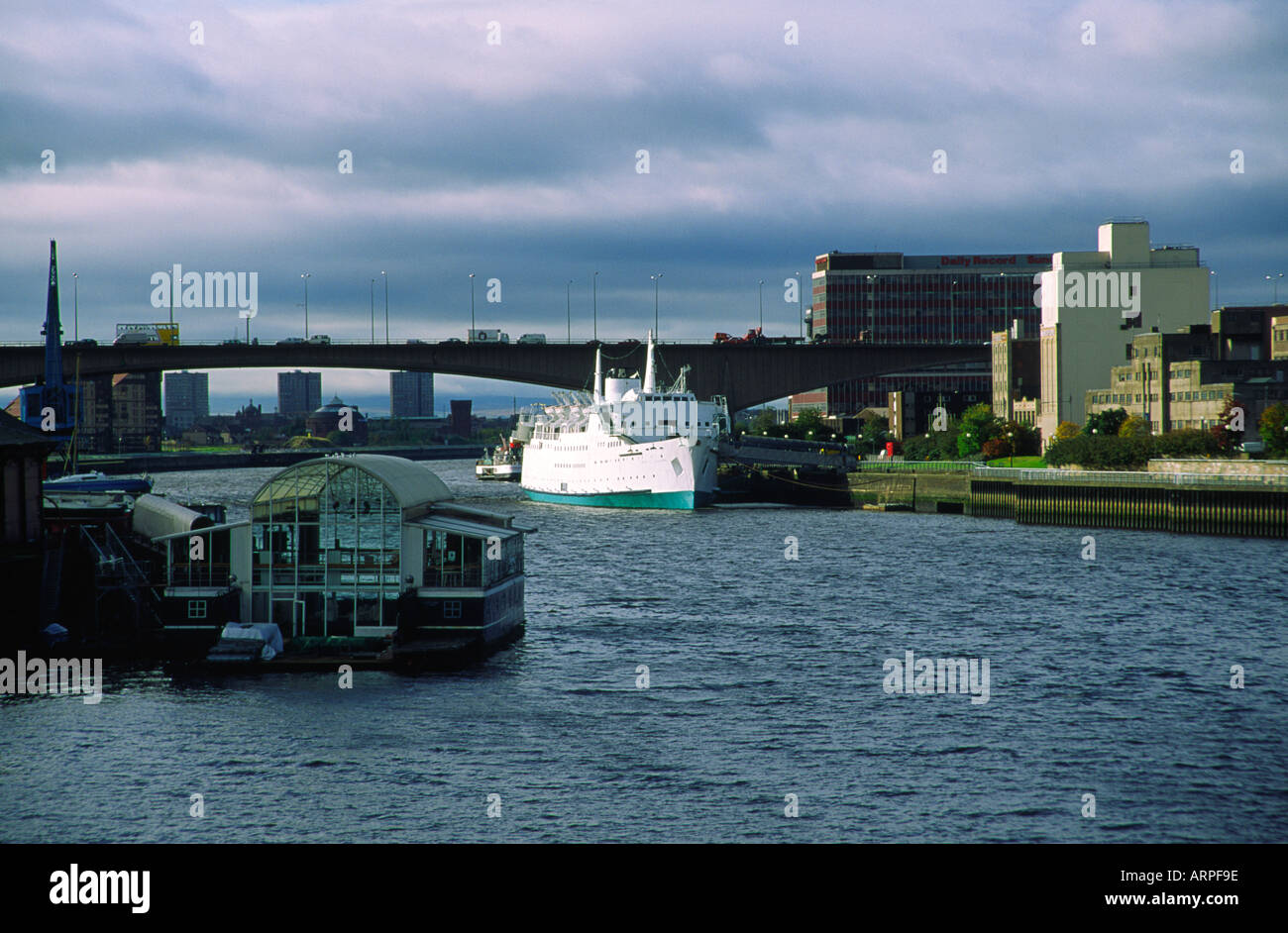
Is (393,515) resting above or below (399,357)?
below

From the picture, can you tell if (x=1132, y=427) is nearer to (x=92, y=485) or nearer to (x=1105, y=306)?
(x=1105, y=306)

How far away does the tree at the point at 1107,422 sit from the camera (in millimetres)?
123500

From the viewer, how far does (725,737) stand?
112 feet

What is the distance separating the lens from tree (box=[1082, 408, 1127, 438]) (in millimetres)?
123500

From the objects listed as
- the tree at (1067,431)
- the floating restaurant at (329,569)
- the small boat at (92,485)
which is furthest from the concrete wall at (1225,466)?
the small boat at (92,485)

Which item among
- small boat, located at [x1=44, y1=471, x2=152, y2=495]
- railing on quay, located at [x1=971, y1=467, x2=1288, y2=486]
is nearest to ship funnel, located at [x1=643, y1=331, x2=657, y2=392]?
railing on quay, located at [x1=971, y1=467, x2=1288, y2=486]

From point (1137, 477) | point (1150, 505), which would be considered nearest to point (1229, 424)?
point (1137, 477)

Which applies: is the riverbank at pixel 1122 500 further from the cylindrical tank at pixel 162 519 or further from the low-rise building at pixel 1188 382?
the cylindrical tank at pixel 162 519

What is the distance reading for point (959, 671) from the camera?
43.1 meters

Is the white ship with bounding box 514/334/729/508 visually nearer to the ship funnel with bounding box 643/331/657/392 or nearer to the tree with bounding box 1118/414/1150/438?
the ship funnel with bounding box 643/331/657/392

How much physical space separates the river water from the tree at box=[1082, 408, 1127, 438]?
216 ft

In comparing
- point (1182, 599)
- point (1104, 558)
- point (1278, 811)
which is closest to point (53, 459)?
point (1104, 558)
